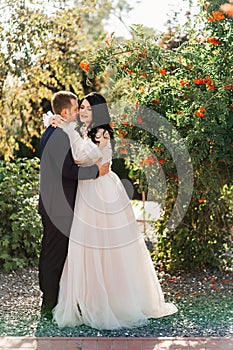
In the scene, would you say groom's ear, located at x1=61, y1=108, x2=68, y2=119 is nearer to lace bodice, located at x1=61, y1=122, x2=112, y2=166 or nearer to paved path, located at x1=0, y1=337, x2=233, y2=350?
lace bodice, located at x1=61, y1=122, x2=112, y2=166

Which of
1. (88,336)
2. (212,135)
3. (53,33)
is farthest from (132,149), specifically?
(53,33)

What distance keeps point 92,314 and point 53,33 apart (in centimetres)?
431

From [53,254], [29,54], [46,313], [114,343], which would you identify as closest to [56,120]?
[53,254]

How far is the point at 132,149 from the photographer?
601 centimetres

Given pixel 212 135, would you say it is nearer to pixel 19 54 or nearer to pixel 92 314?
pixel 92 314

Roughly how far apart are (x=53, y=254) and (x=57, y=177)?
0.63 meters

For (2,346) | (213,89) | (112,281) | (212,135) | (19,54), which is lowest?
(2,346)

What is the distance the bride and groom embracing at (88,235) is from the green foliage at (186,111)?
0.75 meters

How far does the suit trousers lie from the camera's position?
195 inches

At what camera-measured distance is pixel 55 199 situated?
4934 millimetres

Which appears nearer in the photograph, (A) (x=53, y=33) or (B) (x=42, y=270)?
(B) (x=42, y=270)

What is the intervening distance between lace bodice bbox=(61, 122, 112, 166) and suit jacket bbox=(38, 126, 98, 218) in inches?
3.0

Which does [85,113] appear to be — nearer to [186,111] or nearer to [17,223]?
[186,111]

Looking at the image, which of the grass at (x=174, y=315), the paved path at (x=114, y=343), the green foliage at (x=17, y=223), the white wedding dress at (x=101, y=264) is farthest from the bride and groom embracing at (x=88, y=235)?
the green foliage at (x=17, y=223)
